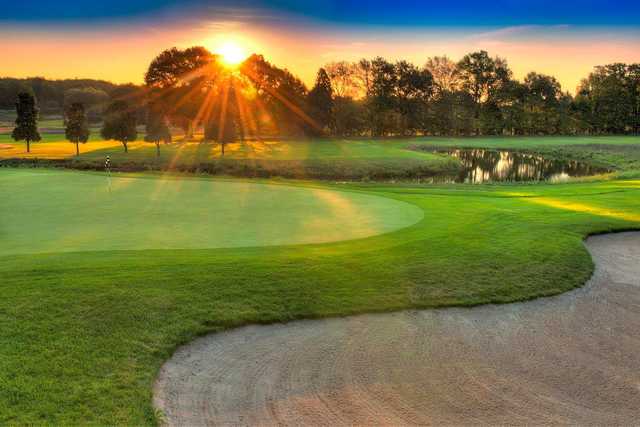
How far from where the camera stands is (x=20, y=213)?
13.7 metres

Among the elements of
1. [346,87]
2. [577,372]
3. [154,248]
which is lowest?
[577,372]

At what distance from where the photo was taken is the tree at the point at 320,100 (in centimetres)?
9794

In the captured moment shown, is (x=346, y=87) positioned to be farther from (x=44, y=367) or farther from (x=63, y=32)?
(x=44, y=367)

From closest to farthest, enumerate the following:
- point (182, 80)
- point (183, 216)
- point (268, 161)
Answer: point (183, 216)
point (268, 161)
point (182, 80)

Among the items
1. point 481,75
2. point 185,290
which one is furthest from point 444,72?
point 185,290

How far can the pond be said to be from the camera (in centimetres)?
4550

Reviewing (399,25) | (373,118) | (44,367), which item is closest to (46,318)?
(44,367)

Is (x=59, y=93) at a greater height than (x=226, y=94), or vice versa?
(x=59, y=93)

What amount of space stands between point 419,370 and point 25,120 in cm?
7319

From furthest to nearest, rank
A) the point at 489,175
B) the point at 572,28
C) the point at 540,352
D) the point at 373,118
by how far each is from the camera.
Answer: the point at 373,118
the point at 489,175
the point at 572,28
the point at 540,352

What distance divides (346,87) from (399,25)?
75761 mm

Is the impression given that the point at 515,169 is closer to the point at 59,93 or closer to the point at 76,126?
the point at 76,126

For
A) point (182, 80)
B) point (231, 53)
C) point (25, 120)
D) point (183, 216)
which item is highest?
point (231, 53)

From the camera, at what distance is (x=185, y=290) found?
27.7 ft
